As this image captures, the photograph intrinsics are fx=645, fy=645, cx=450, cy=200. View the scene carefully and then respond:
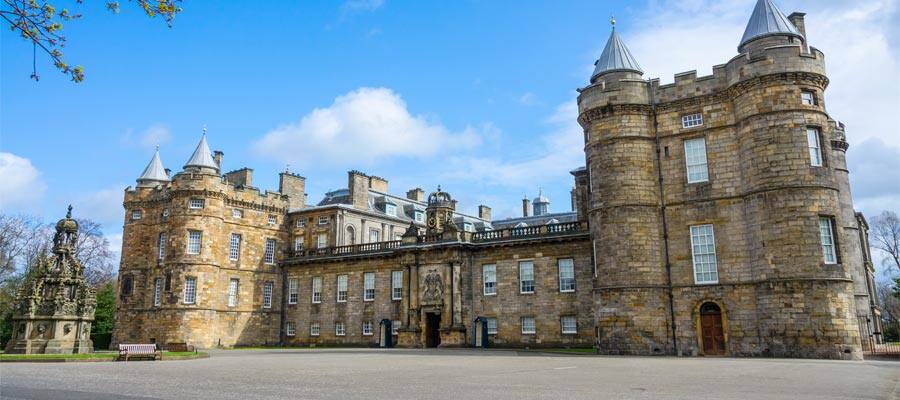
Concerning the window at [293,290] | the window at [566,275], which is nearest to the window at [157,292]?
the window at [293,290]

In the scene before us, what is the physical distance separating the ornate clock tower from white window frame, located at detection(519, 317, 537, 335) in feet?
25.1

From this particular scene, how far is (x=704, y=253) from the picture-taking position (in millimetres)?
29094

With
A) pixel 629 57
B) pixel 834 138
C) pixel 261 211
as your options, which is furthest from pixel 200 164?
pixel 834 138

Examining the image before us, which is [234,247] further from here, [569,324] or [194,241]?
[569,324]

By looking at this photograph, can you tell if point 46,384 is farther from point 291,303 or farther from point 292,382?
point 291,303

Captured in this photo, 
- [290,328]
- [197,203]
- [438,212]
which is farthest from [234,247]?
[438,212]

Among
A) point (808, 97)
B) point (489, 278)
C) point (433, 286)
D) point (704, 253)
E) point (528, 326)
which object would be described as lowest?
point (528, 326)

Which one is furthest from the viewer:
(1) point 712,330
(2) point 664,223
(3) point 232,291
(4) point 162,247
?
(3) point 232,291

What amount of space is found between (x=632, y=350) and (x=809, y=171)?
1058 cm

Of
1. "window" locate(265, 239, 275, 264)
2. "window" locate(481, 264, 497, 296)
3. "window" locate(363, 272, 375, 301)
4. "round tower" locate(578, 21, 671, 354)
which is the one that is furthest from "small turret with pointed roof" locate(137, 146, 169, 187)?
"round tower" locate(578, 21, 671, 354)

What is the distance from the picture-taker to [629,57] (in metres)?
32.9

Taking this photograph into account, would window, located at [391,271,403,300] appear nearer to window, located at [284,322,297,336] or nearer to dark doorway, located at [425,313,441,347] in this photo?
dark doorway, located at [425,313,441,347]

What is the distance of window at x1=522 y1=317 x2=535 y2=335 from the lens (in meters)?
36.8

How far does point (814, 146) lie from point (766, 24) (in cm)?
609
